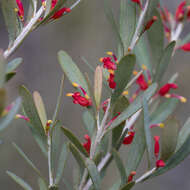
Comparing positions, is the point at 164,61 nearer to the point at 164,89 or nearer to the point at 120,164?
the point at 164,89

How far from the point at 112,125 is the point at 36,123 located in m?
0.12

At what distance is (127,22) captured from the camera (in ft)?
1.70

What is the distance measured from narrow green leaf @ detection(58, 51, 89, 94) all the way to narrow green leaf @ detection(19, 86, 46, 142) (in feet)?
0.27

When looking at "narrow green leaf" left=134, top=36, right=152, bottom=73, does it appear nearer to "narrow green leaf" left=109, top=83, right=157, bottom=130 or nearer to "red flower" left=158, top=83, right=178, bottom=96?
"red flower" left=158, top=83, right=178, bottom=96

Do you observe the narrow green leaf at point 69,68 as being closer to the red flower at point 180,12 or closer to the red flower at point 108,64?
the red flower at point 108,64

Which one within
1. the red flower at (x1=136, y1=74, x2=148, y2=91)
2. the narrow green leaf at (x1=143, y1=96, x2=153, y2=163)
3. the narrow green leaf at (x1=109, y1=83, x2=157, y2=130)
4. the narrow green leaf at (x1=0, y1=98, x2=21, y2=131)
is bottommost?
the red flower at (x1=136, y1=74, x2=148, y2=91)

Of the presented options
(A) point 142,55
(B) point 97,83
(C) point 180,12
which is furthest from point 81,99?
(C) point 180,12

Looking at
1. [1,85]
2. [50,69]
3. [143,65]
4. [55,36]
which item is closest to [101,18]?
[55,36]

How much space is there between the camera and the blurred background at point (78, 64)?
2.01 meters

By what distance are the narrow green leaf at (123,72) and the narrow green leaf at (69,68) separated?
8cm

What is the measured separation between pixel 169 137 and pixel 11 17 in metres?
0.30

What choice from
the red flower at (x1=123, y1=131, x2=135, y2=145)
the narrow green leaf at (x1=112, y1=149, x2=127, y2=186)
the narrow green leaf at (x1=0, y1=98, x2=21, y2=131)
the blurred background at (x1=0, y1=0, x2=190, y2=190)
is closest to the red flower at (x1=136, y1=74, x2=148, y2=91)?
the red flower at (x1=123, y1=131, x2=135, y2=145)

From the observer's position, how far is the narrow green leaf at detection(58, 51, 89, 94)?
0.51 m

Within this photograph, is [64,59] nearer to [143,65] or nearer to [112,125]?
[112,125]
